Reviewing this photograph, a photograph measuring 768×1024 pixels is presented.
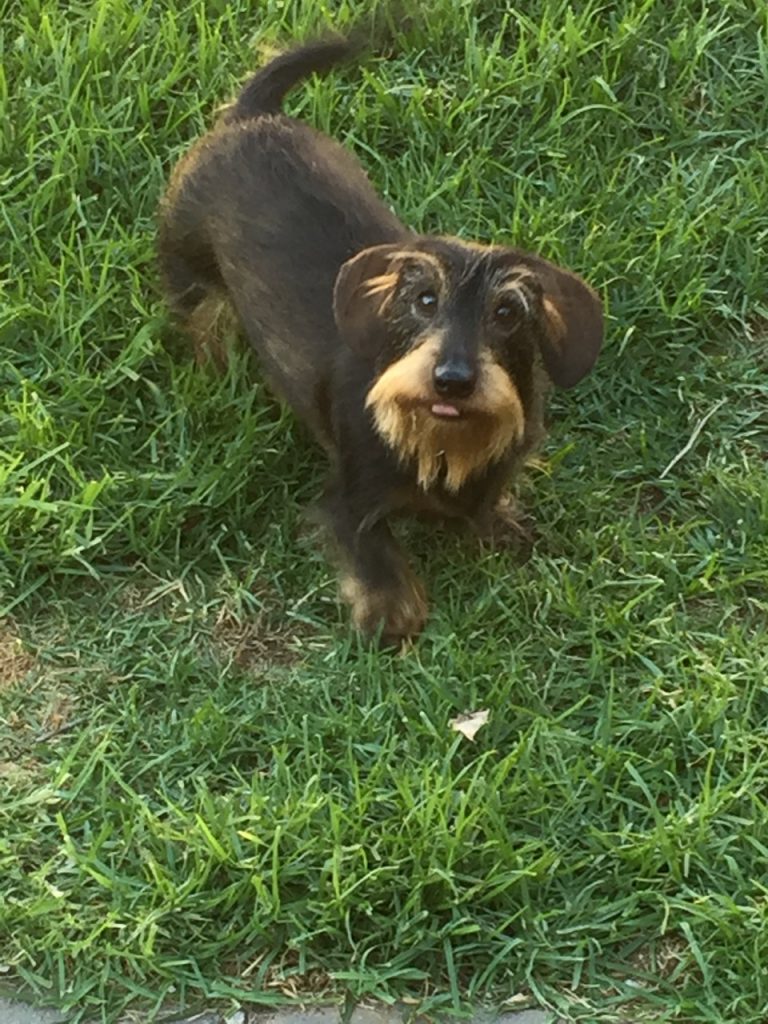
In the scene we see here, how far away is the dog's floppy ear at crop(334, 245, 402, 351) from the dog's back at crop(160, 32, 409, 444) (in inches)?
11.0

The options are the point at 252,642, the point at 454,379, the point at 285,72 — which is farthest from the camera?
the point at 285,72

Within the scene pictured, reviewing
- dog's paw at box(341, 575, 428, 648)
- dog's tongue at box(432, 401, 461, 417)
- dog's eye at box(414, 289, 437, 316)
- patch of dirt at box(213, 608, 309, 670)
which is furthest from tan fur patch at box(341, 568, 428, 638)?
dog's eye at box(414, 289, 437, 316)

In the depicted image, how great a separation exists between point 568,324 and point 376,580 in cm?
67

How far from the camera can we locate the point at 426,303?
270 cm

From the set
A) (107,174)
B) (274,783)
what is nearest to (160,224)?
(107,174)

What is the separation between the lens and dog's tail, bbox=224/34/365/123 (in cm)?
344

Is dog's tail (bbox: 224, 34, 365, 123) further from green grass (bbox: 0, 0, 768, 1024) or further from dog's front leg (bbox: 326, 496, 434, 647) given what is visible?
dog's front leg (bbox: 326, 496, 434, 647)

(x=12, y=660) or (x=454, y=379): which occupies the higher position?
(x=454, y=379)

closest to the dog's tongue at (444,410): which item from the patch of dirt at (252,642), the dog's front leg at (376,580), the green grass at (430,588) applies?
the dog's front leg at (376,580)

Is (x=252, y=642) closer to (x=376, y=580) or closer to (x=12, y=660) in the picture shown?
(x=376, y=580)

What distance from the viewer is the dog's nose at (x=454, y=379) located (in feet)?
8.45

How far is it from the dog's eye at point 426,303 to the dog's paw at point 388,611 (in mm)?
609

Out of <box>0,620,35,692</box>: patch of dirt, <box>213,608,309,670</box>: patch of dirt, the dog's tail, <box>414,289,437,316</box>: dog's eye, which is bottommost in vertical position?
<box>213,608,309,670</box>: patch of dirt

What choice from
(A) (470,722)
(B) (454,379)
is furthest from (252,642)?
(B) (454,379)
